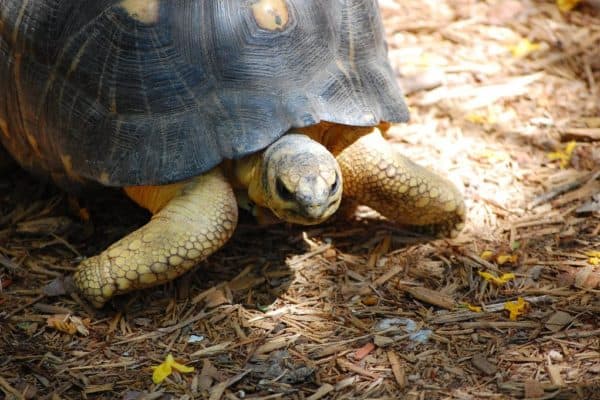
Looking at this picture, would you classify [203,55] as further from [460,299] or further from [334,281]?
[460,299]

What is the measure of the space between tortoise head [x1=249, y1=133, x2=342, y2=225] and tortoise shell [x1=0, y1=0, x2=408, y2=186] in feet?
0.35

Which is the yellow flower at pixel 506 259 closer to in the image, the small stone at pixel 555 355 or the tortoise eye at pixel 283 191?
the small stone at pixel 555 355

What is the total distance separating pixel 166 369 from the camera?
3.98 metres

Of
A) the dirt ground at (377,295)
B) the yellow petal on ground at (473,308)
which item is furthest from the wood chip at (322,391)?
the yellow petal on ground at (473,308)

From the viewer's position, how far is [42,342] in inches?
166

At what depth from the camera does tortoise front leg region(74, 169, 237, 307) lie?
427 centimetres

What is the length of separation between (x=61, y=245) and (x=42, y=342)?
0.90m

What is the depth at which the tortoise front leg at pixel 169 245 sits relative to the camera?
14.0 ft

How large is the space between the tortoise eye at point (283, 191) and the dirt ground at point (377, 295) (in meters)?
0.69

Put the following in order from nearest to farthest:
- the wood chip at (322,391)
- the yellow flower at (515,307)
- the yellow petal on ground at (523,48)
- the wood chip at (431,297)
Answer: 1. the wood chip at (322,391)
2. the yellow flower at (515,307)
3. the wood chip at (431,297)
4. the yellow petal on ground at (523,48)

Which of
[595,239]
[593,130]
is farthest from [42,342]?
[593,130]

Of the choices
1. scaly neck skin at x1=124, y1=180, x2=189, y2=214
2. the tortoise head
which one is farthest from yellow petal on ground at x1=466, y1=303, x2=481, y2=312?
scaly neck skin at x1=124, y1=180, x2=189, y2=214

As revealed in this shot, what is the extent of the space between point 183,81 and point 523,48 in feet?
12.0

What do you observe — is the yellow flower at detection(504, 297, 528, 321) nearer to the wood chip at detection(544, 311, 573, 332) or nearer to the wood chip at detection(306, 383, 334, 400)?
the wood chip at detection(544, 311, 573, 332)
